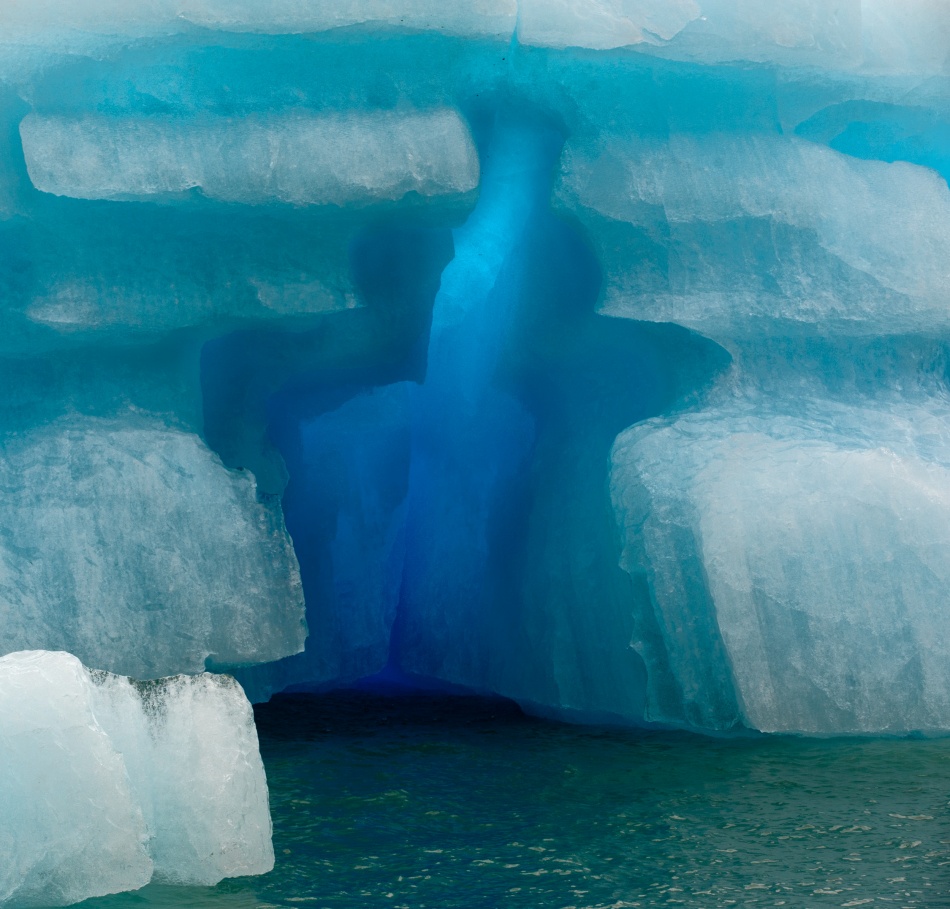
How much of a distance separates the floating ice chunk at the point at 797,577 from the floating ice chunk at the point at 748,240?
428mm

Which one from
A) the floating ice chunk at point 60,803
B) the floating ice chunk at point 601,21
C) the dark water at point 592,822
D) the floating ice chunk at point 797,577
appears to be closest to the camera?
the floating ice chunk at point 60,803

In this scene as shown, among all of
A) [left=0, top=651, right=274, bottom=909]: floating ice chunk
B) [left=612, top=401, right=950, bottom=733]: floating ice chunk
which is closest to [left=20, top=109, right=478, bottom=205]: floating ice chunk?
[left=612, top=401, right=950, bottom=733]: floating ice chunk

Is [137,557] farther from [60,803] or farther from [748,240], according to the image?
[748,240]

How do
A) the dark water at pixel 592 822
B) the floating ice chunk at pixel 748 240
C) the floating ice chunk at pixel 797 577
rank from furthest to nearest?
the floating ice chunk at pixel 748 240 → the floating ice chunk at pixel 797 577 → the dark water at pixel 592 822

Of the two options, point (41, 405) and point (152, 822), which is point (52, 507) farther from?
point (152, 822)

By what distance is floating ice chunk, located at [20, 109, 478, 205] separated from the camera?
3242 millimetres

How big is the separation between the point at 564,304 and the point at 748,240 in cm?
75

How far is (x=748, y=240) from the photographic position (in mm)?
3602

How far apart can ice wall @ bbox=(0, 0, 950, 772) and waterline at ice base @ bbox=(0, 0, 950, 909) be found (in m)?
0.01

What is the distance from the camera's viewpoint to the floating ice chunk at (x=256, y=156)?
3242 mm

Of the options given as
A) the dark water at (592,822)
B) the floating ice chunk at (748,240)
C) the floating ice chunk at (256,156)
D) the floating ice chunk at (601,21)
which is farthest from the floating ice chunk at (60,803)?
the floating ice chunk at (601,21)

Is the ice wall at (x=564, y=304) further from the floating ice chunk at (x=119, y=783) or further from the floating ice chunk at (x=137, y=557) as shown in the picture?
the floating ice chunk at (x=119, y=783)

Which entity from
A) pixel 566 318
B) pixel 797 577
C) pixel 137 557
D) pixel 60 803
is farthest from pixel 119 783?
pixel 566 318

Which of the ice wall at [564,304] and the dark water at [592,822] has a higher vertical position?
the ice wall at [564,304]
